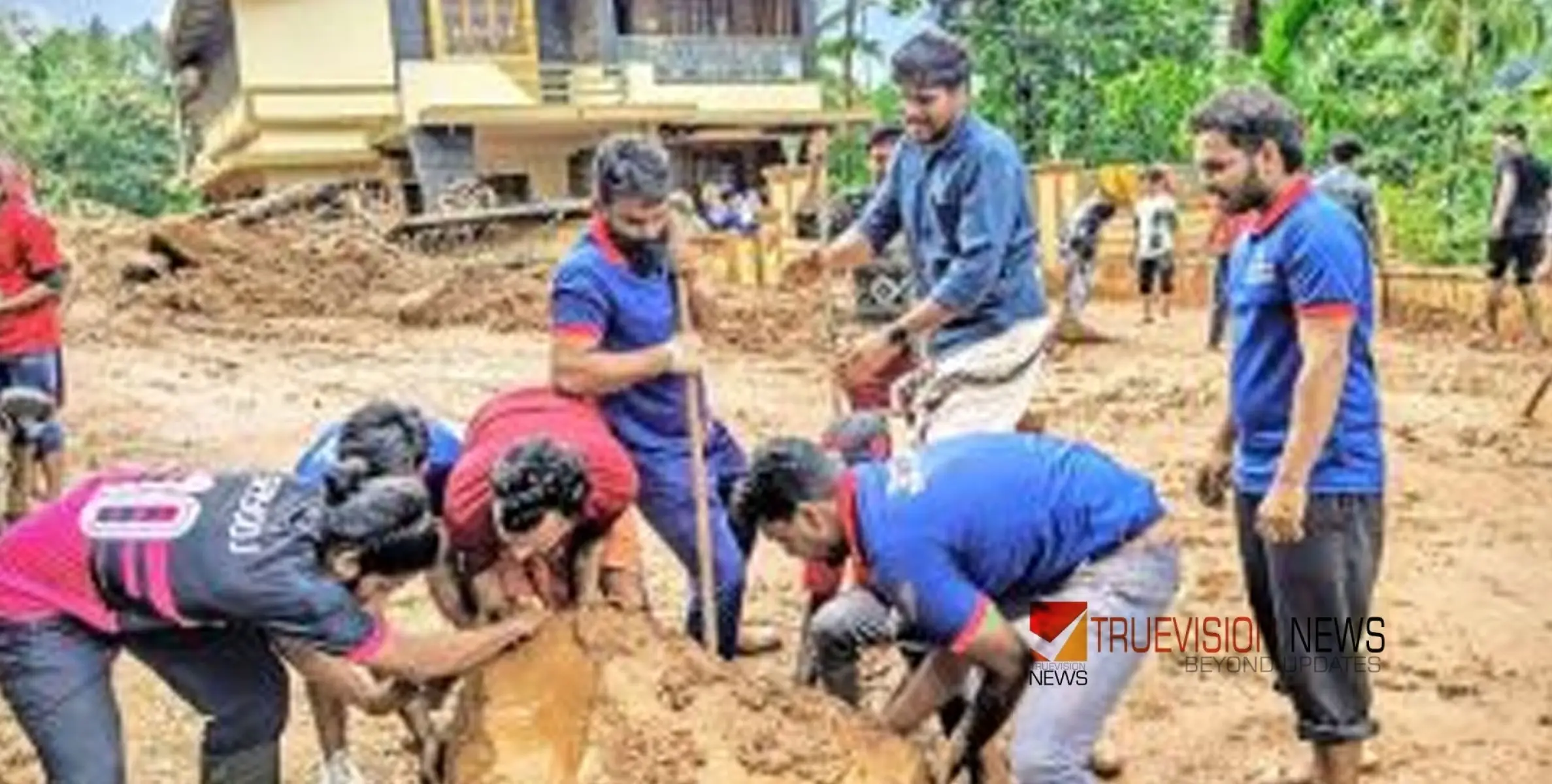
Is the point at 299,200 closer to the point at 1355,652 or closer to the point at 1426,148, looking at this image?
the point at 1426,148

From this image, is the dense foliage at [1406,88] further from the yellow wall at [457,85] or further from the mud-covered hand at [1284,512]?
the mud-covered hand at [1284,512]

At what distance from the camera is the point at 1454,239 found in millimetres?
14938

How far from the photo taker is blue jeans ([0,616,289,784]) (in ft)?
11.6

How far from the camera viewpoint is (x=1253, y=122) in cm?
376

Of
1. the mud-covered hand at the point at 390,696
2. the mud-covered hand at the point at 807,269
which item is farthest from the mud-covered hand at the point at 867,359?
the mud-covered hand at the point at 390,696

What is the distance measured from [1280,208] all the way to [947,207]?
93cm

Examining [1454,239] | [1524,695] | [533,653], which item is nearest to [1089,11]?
[1454,239]

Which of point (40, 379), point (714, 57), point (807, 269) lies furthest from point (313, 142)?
point (807, 269)

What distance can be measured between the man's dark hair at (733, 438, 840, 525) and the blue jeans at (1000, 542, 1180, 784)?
0.51 metres

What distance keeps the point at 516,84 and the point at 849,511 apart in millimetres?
22259

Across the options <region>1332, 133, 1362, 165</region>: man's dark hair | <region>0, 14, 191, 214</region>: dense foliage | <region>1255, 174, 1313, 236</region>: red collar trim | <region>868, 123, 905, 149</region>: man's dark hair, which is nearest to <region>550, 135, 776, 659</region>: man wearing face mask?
<region>1255, 174, 1313, 236</region>: red collar trim

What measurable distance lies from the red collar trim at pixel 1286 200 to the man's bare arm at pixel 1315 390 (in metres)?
0.23

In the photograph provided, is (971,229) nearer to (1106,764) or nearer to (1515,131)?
(1106,764)

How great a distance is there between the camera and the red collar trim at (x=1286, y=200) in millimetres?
3762
